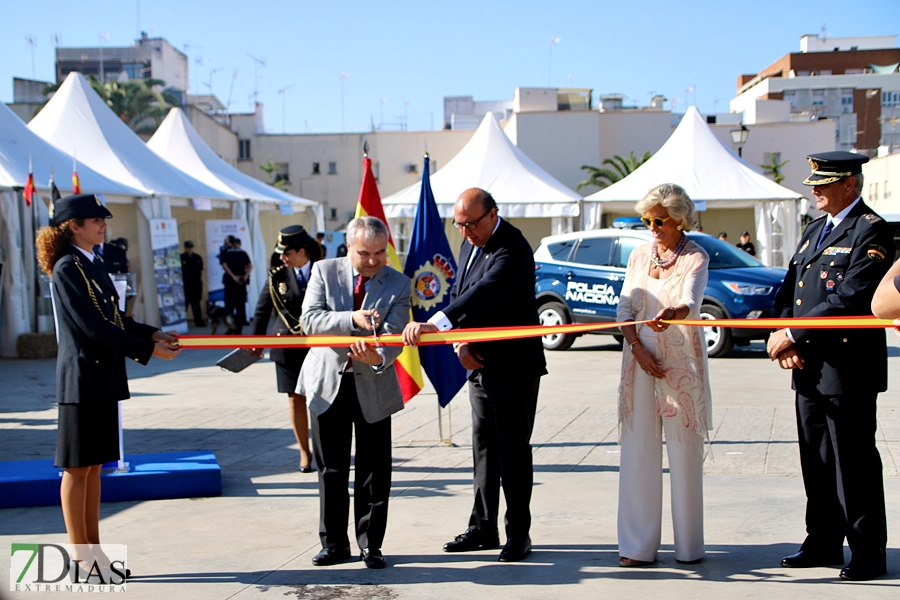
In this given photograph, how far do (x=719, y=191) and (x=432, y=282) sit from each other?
17.4 meters

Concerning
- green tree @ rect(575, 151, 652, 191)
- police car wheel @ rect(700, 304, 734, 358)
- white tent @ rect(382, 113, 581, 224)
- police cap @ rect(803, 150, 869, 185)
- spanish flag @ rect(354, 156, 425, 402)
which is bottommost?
police car wheel @ rect(700, 304, 734, 358)

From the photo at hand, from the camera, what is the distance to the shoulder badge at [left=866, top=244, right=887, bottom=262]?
14.5 feet

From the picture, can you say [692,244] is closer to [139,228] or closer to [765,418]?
[765,418]

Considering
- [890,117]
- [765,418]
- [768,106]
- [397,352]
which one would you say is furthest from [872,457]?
[890,117]

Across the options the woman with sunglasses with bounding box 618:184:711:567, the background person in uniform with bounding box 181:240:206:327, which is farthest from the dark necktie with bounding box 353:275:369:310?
the background person in uniform with bounding box 181:240:206:327

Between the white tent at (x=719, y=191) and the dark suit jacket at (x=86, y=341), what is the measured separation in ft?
63.4

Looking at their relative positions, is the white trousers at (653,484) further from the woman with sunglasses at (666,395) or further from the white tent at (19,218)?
the white tent at (19,218)

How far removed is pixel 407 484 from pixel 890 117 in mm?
A: 69754

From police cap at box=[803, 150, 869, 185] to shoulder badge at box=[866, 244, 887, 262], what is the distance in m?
0.39

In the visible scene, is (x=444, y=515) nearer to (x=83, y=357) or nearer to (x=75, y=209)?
(x=83, y=357)

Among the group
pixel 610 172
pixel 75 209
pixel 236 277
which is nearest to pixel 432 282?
pixel 75 209

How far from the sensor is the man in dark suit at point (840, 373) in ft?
14.6

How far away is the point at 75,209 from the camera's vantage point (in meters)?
4.69

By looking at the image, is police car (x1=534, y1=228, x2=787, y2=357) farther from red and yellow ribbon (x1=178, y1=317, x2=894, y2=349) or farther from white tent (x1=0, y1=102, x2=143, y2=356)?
red and yellow ribbon (x1=178, y1=317, x2=894, y2=349)
